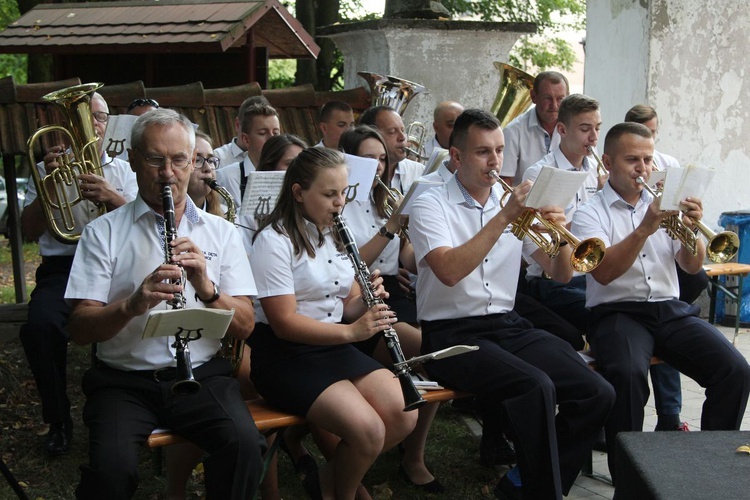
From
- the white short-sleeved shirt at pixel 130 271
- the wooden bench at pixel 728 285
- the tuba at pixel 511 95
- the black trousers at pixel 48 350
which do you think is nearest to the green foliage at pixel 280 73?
the tuba at pixel 511 95

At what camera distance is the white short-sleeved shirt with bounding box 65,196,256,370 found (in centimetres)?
351

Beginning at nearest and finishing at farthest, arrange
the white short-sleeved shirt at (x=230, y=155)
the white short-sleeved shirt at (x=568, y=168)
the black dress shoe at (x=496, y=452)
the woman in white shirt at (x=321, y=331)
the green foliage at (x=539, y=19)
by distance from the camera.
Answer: the woman in white shirt at (x=321, y=331), the black dress shoe at (x=496, y=452), the white short-sleeved shirt at (x=568, y=168), the white short-sleeved shirt at (x=230, y=155), the green foliage at (x=539, y=19)

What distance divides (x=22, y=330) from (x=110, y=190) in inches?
32.5

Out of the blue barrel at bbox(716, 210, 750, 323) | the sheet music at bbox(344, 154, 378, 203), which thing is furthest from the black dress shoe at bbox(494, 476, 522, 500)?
the blue barrel at bbox(716, 210, 750, 323)

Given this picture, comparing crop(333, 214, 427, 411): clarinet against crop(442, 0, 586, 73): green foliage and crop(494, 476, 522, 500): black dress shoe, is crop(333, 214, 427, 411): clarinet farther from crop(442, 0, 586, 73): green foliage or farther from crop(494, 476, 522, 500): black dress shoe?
crop(442, 0, 586, 73): green foliage

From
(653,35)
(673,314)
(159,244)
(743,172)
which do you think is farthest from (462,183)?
(743,172)

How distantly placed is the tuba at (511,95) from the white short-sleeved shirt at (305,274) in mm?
3323

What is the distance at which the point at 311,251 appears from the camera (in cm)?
406

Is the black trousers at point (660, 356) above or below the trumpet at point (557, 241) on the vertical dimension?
below

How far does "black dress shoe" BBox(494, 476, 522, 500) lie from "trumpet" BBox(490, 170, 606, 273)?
1.00 metres

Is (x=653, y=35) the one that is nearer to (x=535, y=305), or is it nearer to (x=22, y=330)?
(x=535, y=305)

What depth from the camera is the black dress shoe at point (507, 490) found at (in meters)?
4.16

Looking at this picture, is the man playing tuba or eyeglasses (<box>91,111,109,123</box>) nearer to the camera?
the man playing tuba

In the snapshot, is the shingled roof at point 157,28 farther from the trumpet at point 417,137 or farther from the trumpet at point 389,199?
the trumpet at point 389,199
